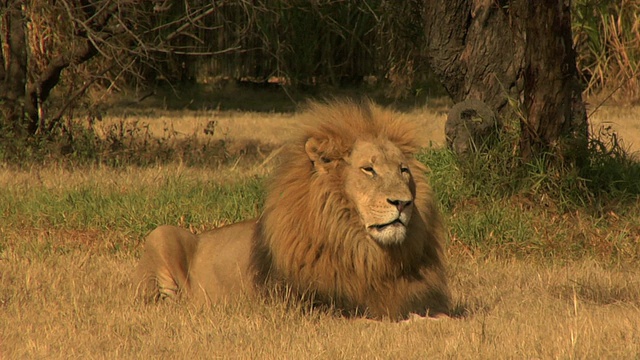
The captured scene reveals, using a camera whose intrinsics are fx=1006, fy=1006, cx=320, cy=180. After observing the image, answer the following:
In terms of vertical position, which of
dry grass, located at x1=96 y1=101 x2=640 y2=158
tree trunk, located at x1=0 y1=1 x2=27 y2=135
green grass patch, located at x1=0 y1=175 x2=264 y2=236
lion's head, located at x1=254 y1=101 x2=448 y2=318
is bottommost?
dry grass, located at x1=96 y1=101 x2=640 y2=158

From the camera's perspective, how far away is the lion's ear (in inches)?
185

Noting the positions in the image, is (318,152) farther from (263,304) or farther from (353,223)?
(263,304)

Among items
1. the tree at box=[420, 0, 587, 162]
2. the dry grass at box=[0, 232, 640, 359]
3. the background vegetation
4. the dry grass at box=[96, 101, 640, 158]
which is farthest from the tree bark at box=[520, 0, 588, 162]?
the dry grass at box=[96, 101, 640, 158]

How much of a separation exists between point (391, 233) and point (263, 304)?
83 cm

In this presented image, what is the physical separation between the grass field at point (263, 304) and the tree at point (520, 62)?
553 millimetres

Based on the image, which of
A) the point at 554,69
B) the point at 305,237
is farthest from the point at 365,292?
the point at 554,69

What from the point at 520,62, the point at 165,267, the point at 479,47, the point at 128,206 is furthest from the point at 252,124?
the point at 165,267

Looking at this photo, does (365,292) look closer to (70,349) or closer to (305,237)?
(305,237)

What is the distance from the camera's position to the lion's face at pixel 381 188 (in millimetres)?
4387

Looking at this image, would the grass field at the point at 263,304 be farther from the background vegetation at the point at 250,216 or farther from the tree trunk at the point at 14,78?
the tree trunk at the point at 14,78

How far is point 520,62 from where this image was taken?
28.1 feet

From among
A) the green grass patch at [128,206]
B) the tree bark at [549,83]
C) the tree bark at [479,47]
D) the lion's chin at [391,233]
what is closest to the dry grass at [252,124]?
the tree bark at [479,47]

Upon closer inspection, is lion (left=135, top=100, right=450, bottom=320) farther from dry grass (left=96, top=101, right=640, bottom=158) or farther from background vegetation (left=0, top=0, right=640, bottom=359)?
dry grass (left=96, top=101, right=640, bottom=158)

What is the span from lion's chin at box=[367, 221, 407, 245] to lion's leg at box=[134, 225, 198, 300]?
4.73 ft
